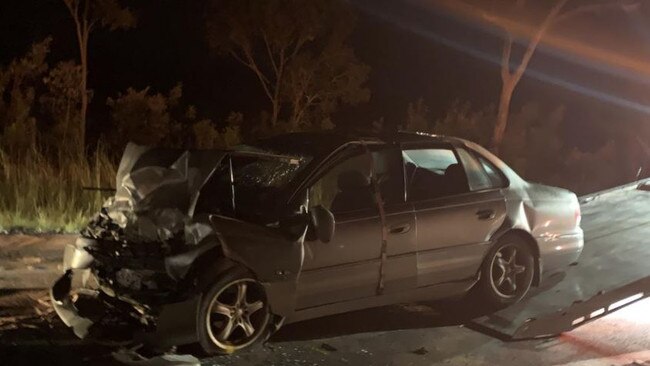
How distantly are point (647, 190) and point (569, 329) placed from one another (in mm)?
7150

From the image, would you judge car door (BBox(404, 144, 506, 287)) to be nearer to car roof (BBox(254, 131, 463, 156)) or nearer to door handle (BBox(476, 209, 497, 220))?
door handle (BBox(476, 209, 497, 220))

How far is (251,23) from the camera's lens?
59.0ft

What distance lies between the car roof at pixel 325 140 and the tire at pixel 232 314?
1.20 meters

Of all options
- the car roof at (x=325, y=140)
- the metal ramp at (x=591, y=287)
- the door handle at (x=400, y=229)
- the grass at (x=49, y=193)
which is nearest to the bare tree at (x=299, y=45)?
the grass at (x=49, y=193)

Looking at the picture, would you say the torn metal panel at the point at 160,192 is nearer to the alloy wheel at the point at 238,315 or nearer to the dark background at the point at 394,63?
the alloy wheel at the point at 238,315

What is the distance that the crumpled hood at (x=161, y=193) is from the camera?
18.1 feet

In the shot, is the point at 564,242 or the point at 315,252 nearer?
the point at 315,252

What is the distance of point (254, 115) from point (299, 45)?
452cm

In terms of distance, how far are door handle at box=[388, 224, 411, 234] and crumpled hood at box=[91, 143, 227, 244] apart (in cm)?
140

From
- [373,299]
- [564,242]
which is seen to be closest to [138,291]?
[373,299]

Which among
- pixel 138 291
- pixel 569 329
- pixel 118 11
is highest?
pixel 118 11

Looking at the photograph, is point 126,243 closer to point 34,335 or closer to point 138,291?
point 138,291

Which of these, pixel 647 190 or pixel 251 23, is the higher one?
pixel 251 23

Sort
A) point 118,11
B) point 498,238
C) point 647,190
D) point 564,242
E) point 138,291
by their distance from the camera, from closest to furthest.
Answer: point 138,291
point 498,238
point 564,242
point 647,190
point 118,11
